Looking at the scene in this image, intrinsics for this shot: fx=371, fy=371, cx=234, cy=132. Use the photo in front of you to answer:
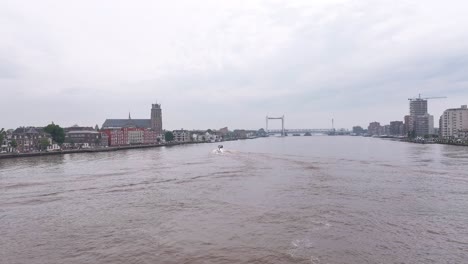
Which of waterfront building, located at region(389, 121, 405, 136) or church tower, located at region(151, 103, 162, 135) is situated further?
waterfront building, located at region(389, 121, 405, 136)

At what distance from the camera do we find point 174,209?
13.7 meters

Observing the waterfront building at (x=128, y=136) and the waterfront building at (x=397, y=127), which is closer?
the waterfront building at (x=128, y=136)

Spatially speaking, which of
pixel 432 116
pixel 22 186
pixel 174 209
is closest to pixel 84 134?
pixel 22 186

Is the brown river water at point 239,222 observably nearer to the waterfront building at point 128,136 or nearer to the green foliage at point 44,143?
the green foliage at point 44,143

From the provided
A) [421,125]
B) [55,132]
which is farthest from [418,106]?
[55,132]

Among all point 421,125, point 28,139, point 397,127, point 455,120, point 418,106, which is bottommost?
point 28,139

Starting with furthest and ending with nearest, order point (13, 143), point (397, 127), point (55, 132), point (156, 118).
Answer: point (397, 127) < point (156, 118) < point (55, 132) < point (13, 143)

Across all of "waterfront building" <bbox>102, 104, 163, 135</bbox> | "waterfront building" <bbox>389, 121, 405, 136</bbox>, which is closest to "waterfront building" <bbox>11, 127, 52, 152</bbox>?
"waterfront building" <bbox>102, 104, 163, 135</bbox>

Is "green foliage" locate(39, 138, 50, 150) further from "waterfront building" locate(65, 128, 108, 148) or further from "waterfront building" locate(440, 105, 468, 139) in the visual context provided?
"waterfront building" locate(440, 105, 468, 139)

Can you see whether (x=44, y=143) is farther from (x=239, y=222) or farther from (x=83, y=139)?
(x=239, y=222)

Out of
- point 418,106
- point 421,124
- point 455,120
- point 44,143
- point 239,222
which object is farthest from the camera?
point 418,106

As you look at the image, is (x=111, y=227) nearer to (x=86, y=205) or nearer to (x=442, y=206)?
(x=86, y=205)

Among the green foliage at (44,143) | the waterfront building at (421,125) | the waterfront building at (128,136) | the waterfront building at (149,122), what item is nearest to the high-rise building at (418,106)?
the waterfront building at (421,125)

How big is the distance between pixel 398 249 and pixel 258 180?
1272 centimetres
